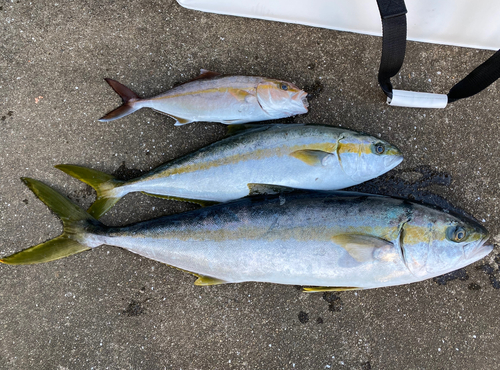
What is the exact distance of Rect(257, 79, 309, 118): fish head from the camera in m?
2.27

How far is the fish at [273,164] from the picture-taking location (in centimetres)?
221

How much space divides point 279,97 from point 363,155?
75 cm

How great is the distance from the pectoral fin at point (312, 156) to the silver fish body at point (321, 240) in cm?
23

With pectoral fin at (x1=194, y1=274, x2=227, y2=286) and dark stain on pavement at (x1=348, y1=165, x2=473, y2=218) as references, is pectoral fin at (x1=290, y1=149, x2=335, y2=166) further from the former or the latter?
pectoral fin at (x1=194, y1=274, x2=227, y2=286)

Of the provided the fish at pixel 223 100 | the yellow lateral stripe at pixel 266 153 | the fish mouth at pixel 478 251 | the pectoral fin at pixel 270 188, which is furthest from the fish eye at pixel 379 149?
the fish mouth at pixel 478 251

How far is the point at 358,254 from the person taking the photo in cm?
204

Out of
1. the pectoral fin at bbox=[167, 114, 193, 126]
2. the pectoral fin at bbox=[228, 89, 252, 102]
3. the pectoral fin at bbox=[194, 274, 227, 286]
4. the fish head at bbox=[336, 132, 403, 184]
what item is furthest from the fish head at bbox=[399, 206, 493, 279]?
the pectoral fin at bbox=[167, 114, 193, 126]

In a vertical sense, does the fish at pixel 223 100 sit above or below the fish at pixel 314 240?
above

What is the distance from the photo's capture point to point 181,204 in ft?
8.31

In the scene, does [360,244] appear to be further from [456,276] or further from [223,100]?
[223,100]

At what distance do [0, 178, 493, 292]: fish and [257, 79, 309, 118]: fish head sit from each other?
2.14 feet

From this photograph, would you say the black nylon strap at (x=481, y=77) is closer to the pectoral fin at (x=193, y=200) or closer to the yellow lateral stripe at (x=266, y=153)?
the yellow lateral stripe at (x=266, y=153)

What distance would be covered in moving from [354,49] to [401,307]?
223 cm

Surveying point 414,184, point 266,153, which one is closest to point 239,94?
point 266,153
